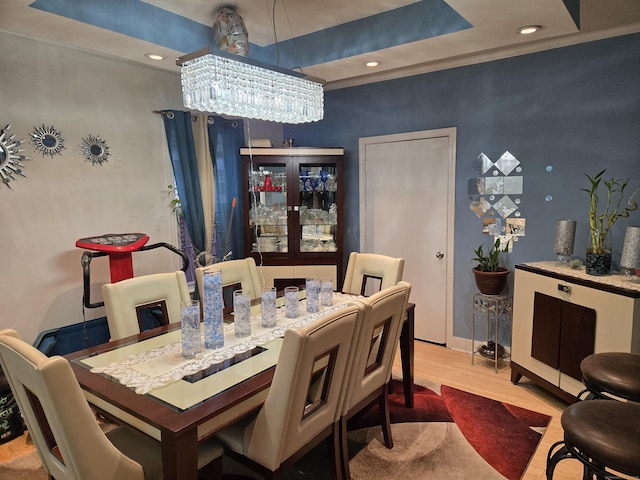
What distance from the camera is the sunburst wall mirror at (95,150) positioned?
314cm

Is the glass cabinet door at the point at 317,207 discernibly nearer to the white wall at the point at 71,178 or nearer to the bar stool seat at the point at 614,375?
the white wall at the point at 71,178

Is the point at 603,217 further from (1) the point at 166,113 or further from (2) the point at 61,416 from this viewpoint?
(1) the point at 166,113

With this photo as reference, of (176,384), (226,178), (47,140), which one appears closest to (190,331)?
(176,384)

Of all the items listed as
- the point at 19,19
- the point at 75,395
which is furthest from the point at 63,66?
the point at 75,395

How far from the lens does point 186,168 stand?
146 inches

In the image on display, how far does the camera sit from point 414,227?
3963 mm

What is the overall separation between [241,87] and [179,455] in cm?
162

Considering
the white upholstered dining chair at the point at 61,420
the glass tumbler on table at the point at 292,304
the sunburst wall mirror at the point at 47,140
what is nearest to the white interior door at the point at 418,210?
the glass tumbler on table at the point at 292,304

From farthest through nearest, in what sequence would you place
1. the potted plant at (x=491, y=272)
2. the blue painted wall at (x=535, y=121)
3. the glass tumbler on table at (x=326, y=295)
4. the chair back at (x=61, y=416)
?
the potted plant at (x=491, y=272) < the blue painted wall at (x=535, y=121) < the glass tumbler on table at (x=326, y=295) < the chair back at (x=61, y=416)

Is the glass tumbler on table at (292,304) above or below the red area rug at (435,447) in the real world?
above

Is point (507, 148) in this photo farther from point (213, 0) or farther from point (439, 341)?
point (213, 0)

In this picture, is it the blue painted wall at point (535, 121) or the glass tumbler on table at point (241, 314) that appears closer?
the glass tumbler on table at point (241, 314)

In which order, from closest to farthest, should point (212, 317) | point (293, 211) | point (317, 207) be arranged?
point (212, 317) < point (293, 211) < point (317, 207)

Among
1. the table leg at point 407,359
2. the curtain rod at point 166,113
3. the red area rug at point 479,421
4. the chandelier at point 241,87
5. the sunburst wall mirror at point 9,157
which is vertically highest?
the curtain rod at point 166,113
